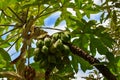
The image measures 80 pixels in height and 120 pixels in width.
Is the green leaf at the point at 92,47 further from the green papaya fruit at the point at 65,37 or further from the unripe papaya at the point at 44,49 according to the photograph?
the unripe papaya at the point at 44,49

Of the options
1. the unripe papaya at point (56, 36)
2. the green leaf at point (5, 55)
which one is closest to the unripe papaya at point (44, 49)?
the unripe papaya at point (56, 36)

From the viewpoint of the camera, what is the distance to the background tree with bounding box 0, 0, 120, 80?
2.81m

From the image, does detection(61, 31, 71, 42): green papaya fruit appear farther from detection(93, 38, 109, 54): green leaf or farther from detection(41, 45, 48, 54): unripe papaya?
detection(93, 38, 109, 54): green leaf

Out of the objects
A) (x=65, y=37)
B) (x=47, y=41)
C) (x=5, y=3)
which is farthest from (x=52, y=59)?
(x=5, y=3)

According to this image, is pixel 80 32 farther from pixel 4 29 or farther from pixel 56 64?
pixel 4 29

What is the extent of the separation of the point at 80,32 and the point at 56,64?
2.50 ft

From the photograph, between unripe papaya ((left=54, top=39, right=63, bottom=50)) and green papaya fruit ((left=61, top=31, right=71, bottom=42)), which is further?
green papaya fruit ((left=61, top=31, right=71, bottom=42))

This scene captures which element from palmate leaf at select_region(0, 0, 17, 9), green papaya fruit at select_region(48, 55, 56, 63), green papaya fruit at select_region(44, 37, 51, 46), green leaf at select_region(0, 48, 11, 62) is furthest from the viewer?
green leaf at select_region(0, 48, 11, 62)

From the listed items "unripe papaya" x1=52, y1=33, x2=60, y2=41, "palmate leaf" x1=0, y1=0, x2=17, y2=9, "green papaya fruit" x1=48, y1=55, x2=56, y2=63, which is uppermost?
"palmate leaf" x1=0, y1=0, x2=17, y2=9

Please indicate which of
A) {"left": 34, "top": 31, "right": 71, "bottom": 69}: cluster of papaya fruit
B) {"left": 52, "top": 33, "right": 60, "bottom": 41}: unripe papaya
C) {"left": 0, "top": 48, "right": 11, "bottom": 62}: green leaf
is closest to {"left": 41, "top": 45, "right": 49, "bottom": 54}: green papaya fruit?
{"left": 34, "top": 31, "right": 71, "bottom": 69}: cluster of papaya fruit

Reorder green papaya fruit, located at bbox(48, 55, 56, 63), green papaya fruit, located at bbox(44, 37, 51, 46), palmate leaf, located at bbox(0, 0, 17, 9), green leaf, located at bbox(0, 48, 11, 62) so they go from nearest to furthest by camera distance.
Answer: green papaya fruit, located at bbox(48, 55, 56, 63) → green papaya fruit, located at bbox(44, 37, 51, 46) → palmate leaf, located at bbox(0, 0, 17, 9) → green leaf, located at bbox(0, 48, 11, 62)

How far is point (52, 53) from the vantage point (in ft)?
9.13

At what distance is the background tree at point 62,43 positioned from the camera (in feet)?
9.22

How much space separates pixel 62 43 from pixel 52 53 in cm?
14
